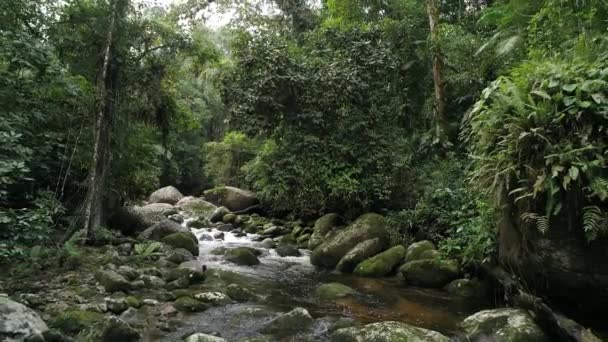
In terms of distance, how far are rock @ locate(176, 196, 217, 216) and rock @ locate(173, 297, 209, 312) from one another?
12.1m

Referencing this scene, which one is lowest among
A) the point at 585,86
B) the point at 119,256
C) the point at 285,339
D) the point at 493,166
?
the point at 285,339

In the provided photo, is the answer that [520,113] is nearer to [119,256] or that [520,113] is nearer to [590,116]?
[590,116]

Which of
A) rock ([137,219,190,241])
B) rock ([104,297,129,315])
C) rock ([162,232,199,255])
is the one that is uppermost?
rock ([137,219,190,241])

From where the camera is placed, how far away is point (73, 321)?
512cm

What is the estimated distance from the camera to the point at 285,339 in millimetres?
5453

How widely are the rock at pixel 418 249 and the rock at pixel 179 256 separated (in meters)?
4.73

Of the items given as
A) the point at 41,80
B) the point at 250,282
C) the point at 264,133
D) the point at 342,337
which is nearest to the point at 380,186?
the point at 264,133

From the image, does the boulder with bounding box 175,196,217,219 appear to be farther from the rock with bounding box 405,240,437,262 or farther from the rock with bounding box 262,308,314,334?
the rock with bounding box 262,308,314,334

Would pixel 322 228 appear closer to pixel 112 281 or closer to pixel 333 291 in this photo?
pixel 333 291

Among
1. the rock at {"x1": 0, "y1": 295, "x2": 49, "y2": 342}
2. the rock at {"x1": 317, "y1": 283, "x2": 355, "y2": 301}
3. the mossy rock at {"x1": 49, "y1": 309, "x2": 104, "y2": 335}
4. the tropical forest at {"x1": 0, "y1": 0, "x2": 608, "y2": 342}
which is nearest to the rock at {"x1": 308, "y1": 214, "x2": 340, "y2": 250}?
the tropical forest at {"x1": 0, "y1": 0, "x2": 608, "y2": 342}

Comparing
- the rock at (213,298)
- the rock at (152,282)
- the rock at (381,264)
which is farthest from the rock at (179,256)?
the rock at (381,264)

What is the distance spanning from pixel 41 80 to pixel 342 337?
6110mm

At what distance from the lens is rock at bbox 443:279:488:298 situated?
7.25m

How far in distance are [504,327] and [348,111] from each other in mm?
8618
